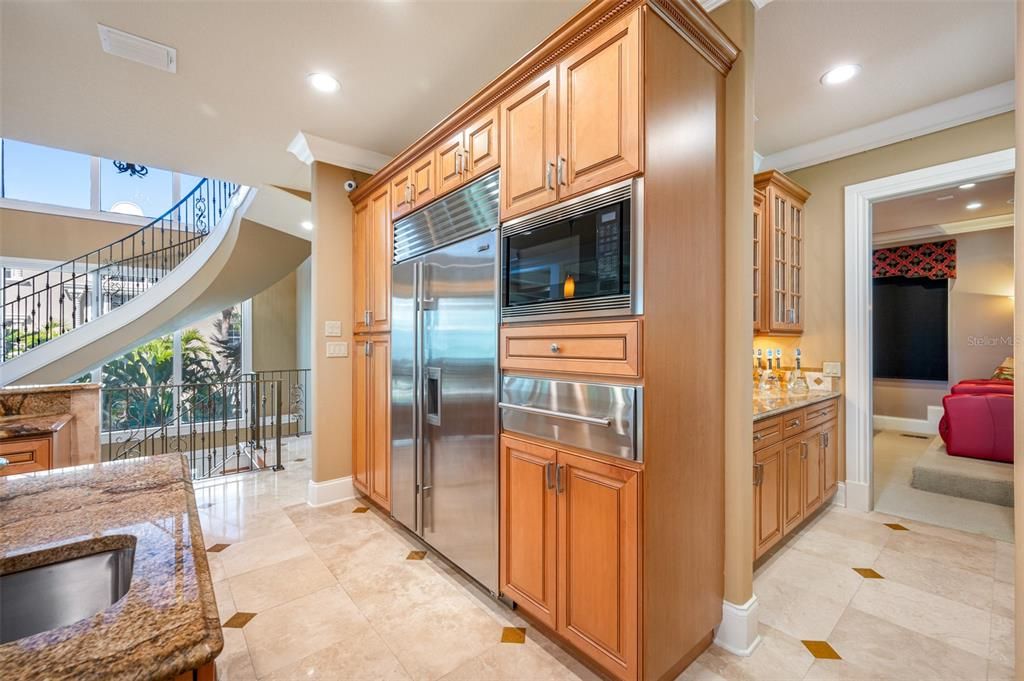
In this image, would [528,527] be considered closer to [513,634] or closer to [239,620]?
[513,634]

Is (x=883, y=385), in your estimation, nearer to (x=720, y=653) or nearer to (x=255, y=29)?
(x=720, y=653)

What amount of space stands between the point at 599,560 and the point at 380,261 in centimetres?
236

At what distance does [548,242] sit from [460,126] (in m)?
0.96

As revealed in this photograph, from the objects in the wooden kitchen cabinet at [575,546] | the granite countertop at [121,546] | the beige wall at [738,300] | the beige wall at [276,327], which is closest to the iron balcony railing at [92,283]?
the beige wall at [276,327]

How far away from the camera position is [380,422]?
3.02 m

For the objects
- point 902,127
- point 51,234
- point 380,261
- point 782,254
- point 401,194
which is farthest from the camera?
point 51,234

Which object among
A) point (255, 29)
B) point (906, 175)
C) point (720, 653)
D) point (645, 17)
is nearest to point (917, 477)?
point (906, 175)

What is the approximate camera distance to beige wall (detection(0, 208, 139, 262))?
19.0 feet

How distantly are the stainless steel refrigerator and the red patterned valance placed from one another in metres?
6.86

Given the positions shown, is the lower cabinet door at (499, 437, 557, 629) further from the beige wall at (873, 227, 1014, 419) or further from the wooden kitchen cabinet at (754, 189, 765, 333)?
the beige wall at (873, 227, 1014, 419)

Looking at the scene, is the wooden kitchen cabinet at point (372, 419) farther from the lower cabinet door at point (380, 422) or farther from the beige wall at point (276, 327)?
the beige wall at point (276, 327)

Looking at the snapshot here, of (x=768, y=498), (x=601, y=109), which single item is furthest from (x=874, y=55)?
(x=768, y=498)

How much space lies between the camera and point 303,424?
727cm

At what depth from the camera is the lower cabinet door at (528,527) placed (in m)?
1.74
